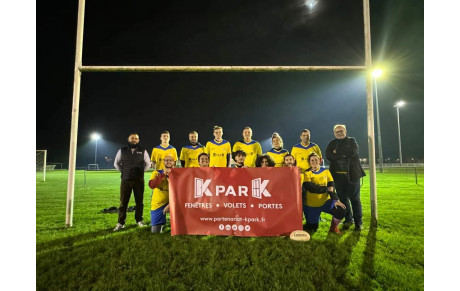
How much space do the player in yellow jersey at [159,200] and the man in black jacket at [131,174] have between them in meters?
0.66

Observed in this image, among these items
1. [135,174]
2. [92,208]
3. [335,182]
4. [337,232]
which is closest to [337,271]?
[337,232]

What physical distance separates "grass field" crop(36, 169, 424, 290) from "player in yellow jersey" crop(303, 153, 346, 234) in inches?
9.4

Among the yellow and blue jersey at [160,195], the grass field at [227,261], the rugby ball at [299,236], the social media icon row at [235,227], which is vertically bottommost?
the grass field at [227,261]

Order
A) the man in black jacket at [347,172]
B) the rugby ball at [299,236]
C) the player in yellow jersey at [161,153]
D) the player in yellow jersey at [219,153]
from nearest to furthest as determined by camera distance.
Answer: the rugby ball at [299,236]
the man in black jacket at [347,172]
the player in yellow jersey at [161,153]
the player in yellow jersey at [219,153]

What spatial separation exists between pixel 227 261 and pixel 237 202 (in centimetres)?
112

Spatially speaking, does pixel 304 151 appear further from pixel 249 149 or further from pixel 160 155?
pixel 160 155

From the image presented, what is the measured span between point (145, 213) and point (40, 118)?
2446 inches

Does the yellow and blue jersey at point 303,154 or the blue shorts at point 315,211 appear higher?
the yellow and blue jersey at point 303,154

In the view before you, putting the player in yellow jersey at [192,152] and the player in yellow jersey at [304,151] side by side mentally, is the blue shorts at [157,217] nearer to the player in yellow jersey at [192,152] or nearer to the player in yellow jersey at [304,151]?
the player in yellow jersey at [192,152]

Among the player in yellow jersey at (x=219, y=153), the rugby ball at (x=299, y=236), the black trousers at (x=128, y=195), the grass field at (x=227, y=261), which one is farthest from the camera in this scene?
the player in yellow jersey at (x=219, y=153)

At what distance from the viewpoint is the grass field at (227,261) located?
9.36ft

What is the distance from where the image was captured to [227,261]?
3363mm

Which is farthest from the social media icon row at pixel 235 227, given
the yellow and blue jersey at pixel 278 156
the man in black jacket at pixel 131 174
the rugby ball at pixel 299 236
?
the man in black jacket at pixel 131 174

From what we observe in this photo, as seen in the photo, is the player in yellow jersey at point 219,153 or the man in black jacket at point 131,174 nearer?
the man in black jacket at point 131,174
